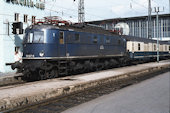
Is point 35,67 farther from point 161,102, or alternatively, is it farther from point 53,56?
point 161,102

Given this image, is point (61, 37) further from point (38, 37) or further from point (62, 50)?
point (38, 37)

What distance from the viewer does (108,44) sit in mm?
21062

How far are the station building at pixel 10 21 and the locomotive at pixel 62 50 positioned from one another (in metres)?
7.61

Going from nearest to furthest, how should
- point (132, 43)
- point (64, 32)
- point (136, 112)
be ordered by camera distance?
point (136, 112), point (64, 32), point (132, 43)

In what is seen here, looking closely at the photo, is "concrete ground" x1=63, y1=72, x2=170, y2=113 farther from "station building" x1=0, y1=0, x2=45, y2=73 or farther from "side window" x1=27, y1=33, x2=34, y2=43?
"station building" x1=0, y1=0, x2=45, y2=73

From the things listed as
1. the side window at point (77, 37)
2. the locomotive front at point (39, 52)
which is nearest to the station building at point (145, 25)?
the side window at point (77, 37)

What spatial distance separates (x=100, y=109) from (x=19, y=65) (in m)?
8.90

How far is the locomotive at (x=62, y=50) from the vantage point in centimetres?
1447

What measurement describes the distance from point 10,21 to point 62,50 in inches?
383

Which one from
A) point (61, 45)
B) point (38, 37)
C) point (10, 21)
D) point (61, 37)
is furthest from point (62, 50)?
point (10, 21)

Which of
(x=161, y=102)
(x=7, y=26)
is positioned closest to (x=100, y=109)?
(x=161, y=102)

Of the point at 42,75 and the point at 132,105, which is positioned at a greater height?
the point at 42,75

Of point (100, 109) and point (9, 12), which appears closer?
point (100, 109)

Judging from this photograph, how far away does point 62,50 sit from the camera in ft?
50.6
